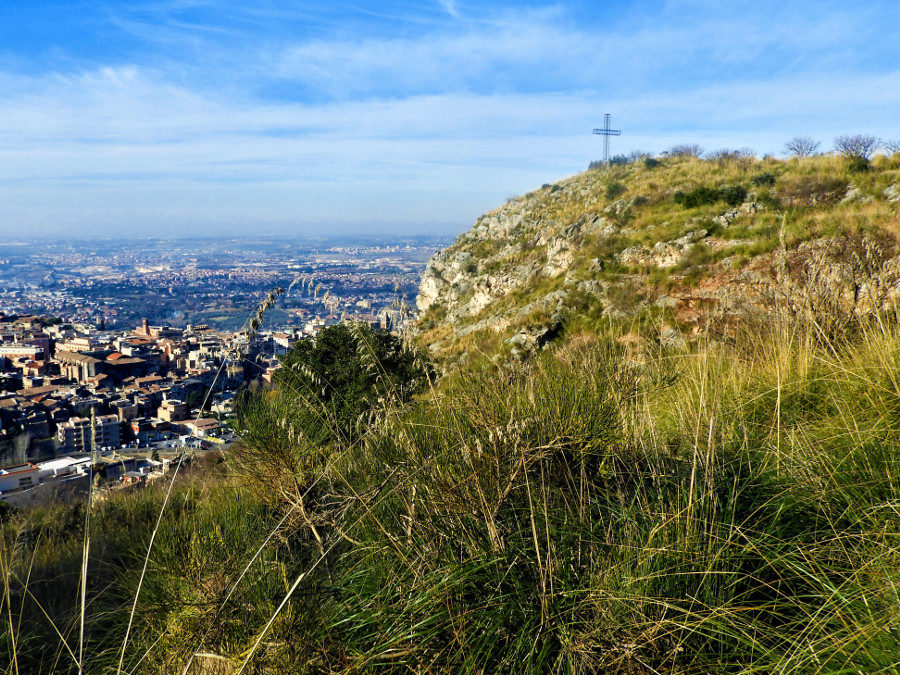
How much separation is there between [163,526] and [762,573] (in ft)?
8.63

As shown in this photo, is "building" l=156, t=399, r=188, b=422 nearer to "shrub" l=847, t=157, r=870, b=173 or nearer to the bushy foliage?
the bushy foliage

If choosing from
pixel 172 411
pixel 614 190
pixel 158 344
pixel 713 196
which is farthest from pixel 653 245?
pixel 158 344

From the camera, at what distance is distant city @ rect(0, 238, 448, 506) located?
3.35 m

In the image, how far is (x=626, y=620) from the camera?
136 centimetres

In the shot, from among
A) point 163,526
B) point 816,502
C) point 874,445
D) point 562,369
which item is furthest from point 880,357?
point 163,526

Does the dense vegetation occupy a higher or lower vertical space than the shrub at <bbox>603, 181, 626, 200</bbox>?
lower

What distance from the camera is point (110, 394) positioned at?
2305 cm

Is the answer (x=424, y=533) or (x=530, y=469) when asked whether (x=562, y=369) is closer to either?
(x=530, y=469)

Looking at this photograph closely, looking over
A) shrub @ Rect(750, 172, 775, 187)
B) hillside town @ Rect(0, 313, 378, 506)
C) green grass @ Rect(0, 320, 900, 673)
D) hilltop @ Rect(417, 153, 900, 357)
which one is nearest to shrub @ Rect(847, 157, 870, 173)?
hilltop @ Rect(417, 153, 900, 357)

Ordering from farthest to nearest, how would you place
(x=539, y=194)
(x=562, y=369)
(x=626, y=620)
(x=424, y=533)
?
1. (x=539, y=194)
2. (x=562, y=369)
3. (x=424, y=533)
4. (x=626, y=620)

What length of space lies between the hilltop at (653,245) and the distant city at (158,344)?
11.2ft

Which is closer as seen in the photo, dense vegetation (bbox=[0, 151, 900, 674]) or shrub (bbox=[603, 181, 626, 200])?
dense vegetation (bbox=[0, 151, 900, 674])

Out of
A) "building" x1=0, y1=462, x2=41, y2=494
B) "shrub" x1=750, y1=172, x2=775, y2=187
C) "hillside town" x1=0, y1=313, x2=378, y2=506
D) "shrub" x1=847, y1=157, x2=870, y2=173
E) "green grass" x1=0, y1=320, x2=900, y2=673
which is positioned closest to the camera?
"green grass" x1=0, y1=320, x2=900, y2=673

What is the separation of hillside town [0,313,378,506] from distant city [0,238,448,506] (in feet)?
0.14
